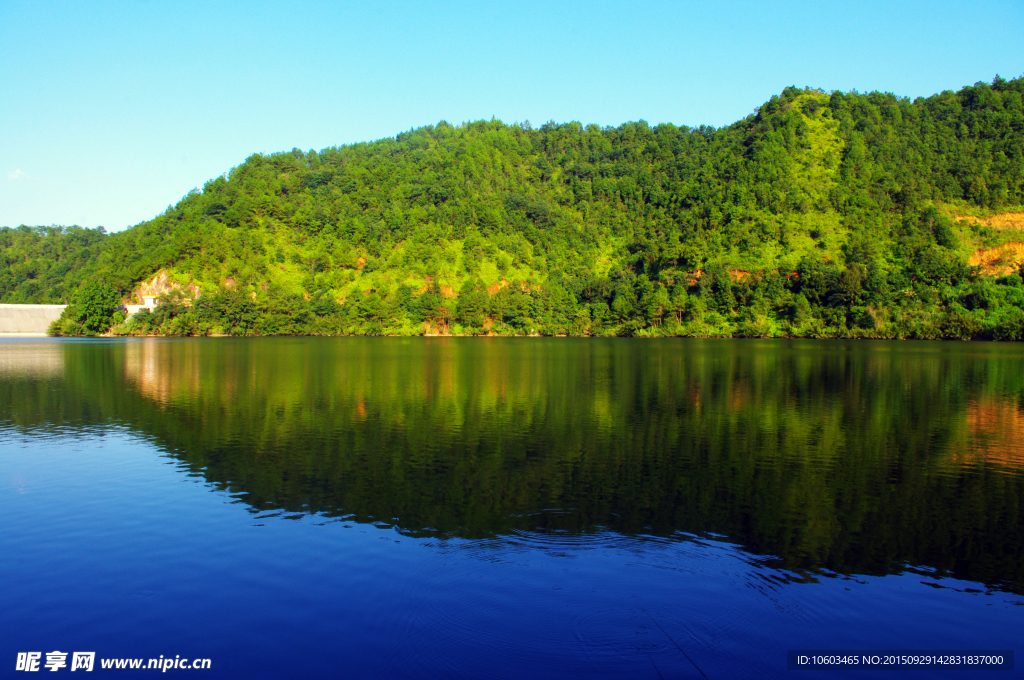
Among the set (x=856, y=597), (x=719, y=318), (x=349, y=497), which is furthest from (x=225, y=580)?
(x=719, y=318)

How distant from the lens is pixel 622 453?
19797 millimetres

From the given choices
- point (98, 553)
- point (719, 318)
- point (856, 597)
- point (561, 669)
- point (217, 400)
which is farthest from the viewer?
point (719, 318)

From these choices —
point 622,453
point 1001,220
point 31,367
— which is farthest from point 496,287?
point 622,453

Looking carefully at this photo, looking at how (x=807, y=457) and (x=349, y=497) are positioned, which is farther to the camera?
(x=807, y=457)

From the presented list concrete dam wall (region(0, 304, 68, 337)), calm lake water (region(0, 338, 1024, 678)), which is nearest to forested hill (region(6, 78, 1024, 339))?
concrete dam wall (region(0, 304, 68, 337))

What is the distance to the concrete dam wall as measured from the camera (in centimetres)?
14238

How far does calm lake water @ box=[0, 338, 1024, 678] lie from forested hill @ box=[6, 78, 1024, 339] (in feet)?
349

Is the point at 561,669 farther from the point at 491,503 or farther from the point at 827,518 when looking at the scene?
the point at 827,518

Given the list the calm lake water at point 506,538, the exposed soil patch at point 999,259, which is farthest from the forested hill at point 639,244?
the calm lake water at point 506,538

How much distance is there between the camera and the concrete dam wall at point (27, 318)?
142 meters

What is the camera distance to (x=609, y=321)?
144750mm

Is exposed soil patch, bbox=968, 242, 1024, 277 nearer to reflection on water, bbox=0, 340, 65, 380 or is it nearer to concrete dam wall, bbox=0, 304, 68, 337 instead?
reflection on water, bbox=0, 340, 65, 380

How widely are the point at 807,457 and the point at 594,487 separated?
306 inches

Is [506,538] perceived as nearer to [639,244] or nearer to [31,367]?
[31,367]
